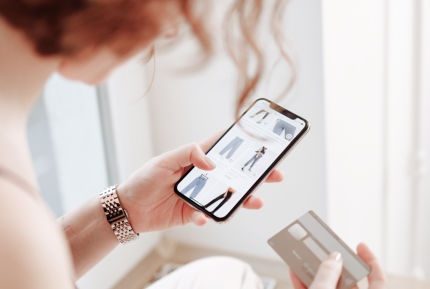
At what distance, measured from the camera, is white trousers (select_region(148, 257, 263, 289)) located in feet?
2.59

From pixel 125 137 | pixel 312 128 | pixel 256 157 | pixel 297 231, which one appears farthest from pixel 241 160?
pixel 125 137

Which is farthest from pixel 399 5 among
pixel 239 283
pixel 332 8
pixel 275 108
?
pixel 239 283

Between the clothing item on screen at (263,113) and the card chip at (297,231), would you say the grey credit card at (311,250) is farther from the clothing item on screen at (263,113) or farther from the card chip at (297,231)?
the clothing item on screen at (263,113)

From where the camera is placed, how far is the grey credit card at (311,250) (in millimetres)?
583

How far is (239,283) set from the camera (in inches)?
33.0

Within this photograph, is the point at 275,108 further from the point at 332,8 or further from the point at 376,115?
the point at 376,115

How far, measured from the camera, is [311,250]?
0.62 meters

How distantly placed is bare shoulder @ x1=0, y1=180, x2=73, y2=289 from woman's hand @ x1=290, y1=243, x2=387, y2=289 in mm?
271

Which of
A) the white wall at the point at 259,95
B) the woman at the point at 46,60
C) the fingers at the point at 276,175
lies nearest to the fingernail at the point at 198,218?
the fingers at the point at 276,175

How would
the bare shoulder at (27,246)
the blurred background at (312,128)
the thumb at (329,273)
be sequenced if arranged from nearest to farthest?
the bare shoulder at (27,246)
the thumb at (329,273)
the blurred background at (312,128)

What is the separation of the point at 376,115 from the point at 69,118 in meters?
0.62

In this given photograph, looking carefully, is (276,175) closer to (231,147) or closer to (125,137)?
(231,147)

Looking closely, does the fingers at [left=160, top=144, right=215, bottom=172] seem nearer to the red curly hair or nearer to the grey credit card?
the grey credit card

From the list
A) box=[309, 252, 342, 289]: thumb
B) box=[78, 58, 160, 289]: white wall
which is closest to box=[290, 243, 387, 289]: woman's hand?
box=[309, 252, 342, 289]: thumb
